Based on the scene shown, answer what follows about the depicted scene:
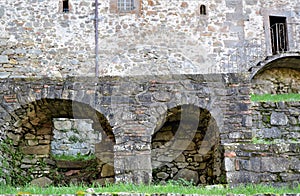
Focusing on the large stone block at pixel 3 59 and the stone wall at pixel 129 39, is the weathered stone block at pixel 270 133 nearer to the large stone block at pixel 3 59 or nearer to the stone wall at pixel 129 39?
the stone wall at pixel 129 39

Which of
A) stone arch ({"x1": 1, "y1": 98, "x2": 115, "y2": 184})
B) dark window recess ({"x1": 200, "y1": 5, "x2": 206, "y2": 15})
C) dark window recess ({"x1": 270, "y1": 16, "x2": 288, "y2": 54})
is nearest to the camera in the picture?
stone arch ({"x1": 1, "y1": 98, "x2": 115, "y2": 184})

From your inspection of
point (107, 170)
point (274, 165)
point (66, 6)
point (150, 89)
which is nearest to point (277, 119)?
point (274, 165)

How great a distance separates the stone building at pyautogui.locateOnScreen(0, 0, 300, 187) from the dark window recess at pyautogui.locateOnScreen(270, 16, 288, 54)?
20cm

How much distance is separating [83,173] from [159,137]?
149cm

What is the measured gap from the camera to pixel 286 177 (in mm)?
6754

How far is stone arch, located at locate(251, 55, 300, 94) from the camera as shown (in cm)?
1399

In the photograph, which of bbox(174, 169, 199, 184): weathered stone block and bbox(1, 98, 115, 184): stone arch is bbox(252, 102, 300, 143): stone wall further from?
bbox(1, 98, 115, 184): stone arch

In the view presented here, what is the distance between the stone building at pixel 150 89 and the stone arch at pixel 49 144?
0.02 meters

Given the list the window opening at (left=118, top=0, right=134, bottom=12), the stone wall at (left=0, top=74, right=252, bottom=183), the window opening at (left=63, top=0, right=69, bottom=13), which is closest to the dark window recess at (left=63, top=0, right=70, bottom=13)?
the window opening at (left=63, top=0, right=69, bottom=13)

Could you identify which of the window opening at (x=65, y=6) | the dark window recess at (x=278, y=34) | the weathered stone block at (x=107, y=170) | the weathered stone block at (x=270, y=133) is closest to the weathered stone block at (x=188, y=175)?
the weathered stone block at (x=107, y=170)

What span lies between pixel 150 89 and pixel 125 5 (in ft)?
22.5

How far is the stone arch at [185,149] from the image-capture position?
8.33 m

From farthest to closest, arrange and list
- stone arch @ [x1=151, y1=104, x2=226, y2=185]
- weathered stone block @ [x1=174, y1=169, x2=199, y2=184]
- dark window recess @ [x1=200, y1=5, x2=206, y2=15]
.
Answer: dark window recess @ [x1=200, y1=5, x2=206, y2=15], weathered stone block @ [x1=174, y1=169, x2=199, y2=184], stone arch @ [x1=151, y1=104, x2=226, y2=185]

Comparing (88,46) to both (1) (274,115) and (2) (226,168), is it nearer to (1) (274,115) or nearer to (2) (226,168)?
(1) (274,115)
